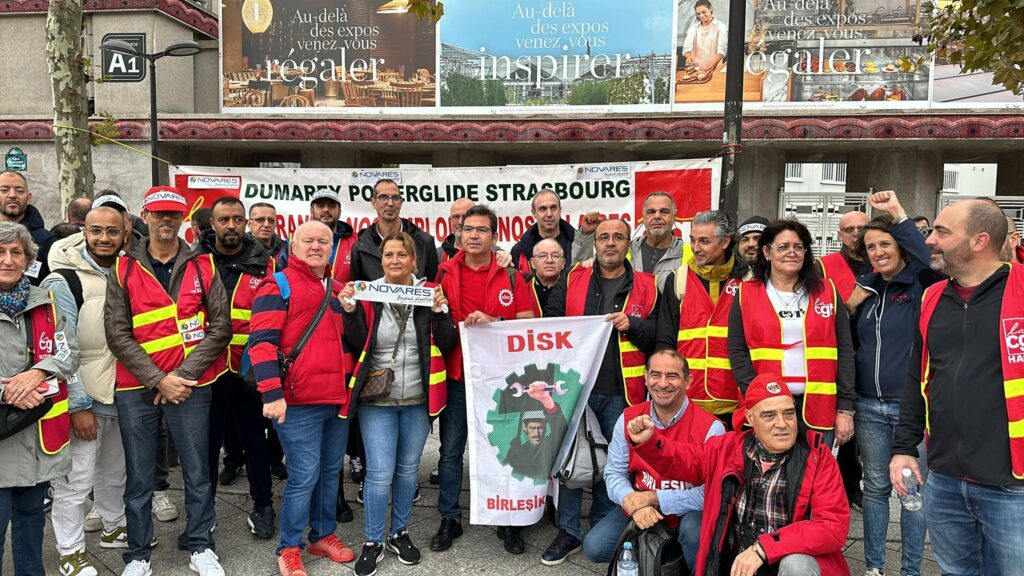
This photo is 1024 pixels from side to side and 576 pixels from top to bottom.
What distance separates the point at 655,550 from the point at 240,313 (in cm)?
284

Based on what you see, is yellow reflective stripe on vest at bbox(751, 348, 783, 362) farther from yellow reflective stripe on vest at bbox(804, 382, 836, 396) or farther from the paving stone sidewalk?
the paving stone sidewalk

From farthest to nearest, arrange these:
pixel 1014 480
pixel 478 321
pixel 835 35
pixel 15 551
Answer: pixel 835 35 < pixel 478 321 < pixel 15 551 < pixel 1014 480

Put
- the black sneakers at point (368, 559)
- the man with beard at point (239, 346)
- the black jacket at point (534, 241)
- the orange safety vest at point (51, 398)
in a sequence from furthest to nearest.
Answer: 1. the black jacket at point (534, 241)
2. the man with beard at point (239, 346)
3. the black sneakers at point (368, 559)
4. the orange safety vest at point (51, 398)

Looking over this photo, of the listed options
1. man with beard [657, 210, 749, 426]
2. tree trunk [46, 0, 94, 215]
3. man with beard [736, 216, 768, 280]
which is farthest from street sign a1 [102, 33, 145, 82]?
man with beard [736, 216, 768, 280]

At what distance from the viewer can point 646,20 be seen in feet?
45.4

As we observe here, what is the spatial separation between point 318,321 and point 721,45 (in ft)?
38.4

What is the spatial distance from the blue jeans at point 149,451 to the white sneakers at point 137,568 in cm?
2

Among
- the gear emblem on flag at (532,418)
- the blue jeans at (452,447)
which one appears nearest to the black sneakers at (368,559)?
the blue jeans at (452,447)

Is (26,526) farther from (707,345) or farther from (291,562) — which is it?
(707,345)

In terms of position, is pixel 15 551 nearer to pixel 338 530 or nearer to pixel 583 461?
pixel 338 530

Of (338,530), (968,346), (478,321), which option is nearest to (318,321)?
(478,321)

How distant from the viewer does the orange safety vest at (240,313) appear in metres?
4.52

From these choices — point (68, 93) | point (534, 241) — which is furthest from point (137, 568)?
point (68, 93)

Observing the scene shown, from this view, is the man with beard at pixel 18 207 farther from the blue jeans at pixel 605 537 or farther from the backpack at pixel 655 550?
the backpack at pixel 655 550
